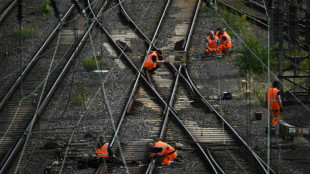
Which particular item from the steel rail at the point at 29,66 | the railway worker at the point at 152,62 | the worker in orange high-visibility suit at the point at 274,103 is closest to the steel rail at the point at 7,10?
the steel rail at the point at 29,66

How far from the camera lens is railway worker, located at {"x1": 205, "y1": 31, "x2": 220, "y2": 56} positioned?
72.1 ft

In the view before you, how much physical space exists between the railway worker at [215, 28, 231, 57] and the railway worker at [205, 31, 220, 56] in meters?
0.12

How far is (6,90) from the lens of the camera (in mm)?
19969

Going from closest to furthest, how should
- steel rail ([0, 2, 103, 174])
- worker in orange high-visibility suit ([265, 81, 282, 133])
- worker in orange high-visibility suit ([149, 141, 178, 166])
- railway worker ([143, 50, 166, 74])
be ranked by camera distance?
worker in orange high-visibility suit ([149, 141, 178, 166]) < steel rail ([0, 2, 103, 174]) < worker in orange high-visibility suit ([265, 81, 282, 133]) < railway worker ([143, 50, 166, 74])

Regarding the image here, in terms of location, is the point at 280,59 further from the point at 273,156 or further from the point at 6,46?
the point at 6,46

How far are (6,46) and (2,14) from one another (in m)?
2.86

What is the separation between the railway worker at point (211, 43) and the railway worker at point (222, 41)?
125 millimetres

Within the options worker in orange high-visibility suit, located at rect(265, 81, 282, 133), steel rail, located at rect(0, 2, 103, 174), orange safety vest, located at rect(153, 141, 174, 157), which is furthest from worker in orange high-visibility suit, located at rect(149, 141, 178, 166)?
steel rail, located at rect(0, 2, 103, 174)

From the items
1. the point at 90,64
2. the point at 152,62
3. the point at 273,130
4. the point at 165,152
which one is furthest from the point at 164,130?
the point at 90,64

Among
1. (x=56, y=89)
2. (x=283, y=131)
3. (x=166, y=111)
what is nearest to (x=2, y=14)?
(x=56, y=89)

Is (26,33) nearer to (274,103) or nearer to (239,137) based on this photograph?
(239,137)

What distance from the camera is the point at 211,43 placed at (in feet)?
72.5

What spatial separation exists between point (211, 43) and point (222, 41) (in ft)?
1.07

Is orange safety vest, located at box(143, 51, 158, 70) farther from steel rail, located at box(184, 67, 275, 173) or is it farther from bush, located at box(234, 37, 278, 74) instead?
bush, located at box(234, 37, 278, 74)
